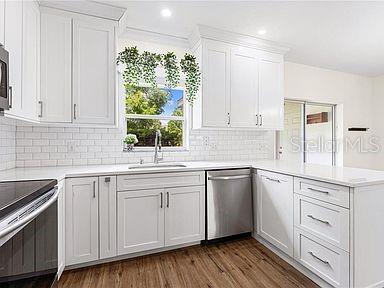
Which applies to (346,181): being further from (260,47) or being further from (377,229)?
(260,47)

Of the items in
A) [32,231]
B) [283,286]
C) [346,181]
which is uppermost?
[346,181]

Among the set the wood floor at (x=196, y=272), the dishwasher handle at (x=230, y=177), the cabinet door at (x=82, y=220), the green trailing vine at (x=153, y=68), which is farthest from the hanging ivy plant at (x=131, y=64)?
the wood floor at (x=196, y=272)

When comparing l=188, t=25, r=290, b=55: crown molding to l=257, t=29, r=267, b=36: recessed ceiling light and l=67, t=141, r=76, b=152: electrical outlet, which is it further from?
l=67, t=141, r=76, b=152: electrical outlet

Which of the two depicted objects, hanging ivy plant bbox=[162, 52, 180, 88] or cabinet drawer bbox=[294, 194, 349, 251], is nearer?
cabinet drawer bbox=[294, 194, 349, 251]

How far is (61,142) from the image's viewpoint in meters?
2.54

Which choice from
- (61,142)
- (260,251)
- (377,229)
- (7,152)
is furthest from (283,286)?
(7,152)

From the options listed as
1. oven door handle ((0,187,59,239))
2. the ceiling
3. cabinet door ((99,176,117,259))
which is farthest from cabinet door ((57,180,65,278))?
the ceiling

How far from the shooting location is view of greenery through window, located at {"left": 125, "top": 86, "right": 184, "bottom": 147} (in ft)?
9.81

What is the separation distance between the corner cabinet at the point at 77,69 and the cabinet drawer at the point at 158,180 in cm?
66

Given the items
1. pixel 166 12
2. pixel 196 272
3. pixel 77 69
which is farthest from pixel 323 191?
pixel 77 69

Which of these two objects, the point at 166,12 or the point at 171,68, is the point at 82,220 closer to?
the point at 171,68

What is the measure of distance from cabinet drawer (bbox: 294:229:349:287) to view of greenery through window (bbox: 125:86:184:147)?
6.22ft

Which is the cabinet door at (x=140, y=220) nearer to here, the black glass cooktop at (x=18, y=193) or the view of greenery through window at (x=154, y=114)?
the black glass cooktop at (x=18, y=193)

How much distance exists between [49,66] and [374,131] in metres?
5.79
